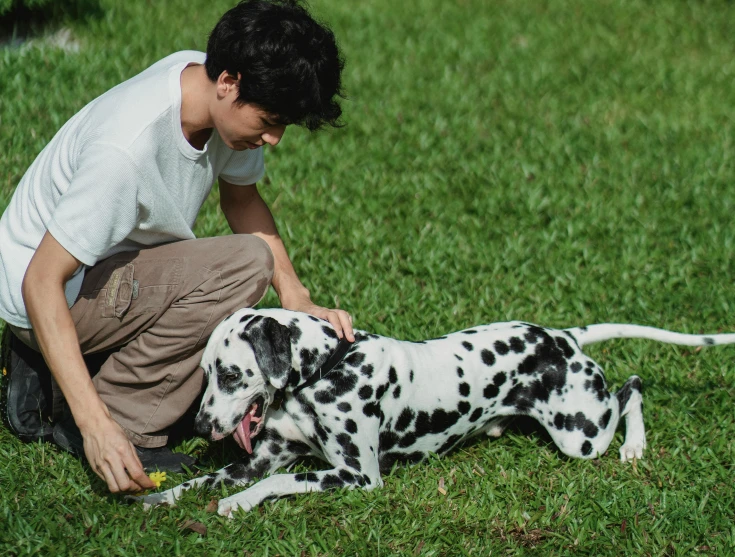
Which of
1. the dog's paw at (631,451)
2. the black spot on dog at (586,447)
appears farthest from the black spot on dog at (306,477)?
the dog's paw at (631,451)

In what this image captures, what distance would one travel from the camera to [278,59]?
12.9 feet

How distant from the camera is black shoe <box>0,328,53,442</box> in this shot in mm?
4809

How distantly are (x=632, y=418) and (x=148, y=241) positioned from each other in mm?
2780

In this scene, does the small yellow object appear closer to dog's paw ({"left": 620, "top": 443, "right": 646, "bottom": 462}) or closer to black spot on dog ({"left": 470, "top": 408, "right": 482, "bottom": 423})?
black spot on dog ({"left": 470, "top": 408, "right": 482, "bottom": 423})

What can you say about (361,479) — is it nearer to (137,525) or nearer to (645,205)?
(137,525)

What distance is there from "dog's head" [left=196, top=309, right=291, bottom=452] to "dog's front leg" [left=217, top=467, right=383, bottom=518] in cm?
29

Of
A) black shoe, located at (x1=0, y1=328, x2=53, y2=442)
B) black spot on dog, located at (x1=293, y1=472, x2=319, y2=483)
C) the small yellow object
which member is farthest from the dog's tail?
black shoe, located at (x1=0, y1=328, x2=53, y2=442)

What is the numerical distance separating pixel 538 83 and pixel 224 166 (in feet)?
19.0

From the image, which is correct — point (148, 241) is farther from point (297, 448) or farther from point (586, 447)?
point (586, 447)

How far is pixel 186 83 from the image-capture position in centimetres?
429

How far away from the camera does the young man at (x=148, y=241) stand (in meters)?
3.86

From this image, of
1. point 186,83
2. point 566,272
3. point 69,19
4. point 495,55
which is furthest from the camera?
point 495,55

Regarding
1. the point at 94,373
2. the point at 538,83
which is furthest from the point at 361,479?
the point at 538,83

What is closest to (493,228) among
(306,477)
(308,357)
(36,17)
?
(308,357)
